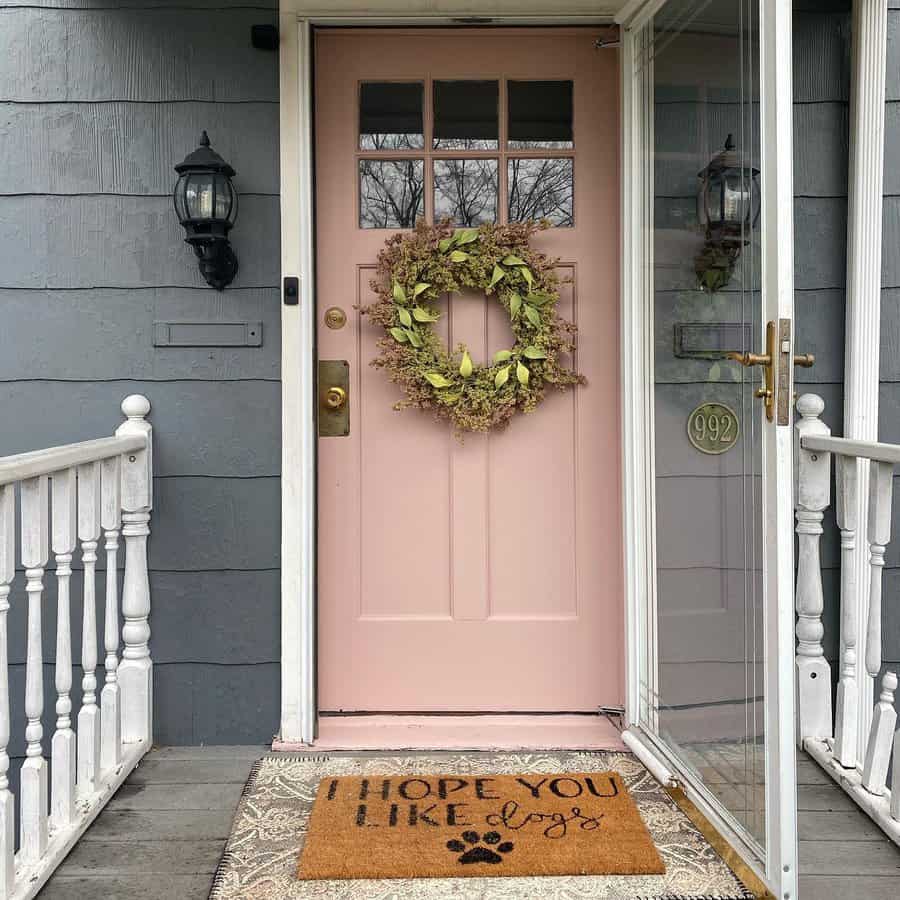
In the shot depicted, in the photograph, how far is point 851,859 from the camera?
2.00 metres

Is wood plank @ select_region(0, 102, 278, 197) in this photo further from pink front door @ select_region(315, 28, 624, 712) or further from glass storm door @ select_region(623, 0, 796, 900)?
glass storm door @ select_region(623, 0, 796, 900)

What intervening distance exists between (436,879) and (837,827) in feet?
3.01

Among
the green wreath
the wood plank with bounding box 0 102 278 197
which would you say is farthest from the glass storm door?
the wood plank with bounding box 0 102 278 197

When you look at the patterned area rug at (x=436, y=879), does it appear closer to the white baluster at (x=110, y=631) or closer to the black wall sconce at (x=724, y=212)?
the white baluster at (x=110, y=631)

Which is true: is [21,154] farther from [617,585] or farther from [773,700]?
[773,700]

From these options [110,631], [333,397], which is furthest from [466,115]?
[110,631]

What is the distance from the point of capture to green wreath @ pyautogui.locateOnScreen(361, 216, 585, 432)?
2.63 metres

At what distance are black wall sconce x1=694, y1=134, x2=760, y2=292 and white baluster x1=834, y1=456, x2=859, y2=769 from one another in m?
0.64

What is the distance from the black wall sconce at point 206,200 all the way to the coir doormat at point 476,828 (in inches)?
55.3

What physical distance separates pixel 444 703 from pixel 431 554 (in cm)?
43

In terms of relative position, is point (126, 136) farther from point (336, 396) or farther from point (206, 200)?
point (336, 396)

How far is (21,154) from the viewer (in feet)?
8.52

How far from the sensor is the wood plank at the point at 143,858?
197 cm

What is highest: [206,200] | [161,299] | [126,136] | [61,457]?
[126,136]
